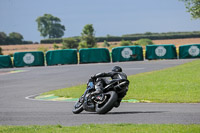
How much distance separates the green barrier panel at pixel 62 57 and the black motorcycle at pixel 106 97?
3720 centimetres

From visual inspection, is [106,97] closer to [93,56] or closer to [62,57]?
[62,57]

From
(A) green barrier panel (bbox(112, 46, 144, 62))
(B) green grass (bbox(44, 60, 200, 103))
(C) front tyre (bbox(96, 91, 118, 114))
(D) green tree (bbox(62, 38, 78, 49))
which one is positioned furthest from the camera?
(D) green tree (bbox(62, 38, 78, 49))

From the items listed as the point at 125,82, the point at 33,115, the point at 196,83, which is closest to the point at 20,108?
the point at 33,115

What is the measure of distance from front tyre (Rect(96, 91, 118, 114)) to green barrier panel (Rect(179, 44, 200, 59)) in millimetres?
Result: 38733

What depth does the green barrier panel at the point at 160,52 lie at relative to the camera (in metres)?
50.5

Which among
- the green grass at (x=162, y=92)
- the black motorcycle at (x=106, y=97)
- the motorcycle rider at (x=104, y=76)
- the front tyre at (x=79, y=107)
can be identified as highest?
the motorcycle rider at (x=104, y=76)

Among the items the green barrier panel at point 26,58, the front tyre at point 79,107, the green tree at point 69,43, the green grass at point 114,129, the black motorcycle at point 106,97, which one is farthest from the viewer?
the green tree at point 69,43

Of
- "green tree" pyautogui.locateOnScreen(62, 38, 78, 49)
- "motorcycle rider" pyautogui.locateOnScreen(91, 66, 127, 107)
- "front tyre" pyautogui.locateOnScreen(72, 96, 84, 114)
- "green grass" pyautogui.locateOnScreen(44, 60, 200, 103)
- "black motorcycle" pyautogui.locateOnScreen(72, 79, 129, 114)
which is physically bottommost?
"green tree" pyautogui.locateOnScreen(62, 38, 78, 49)

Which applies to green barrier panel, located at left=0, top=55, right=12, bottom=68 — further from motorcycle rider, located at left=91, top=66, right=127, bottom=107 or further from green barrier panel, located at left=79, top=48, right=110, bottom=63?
motorcycle rider, located at left=91, top=66, right=127, bottom=107

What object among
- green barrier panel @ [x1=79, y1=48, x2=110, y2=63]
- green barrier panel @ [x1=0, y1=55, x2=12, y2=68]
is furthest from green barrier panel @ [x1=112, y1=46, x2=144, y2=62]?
green barrier panel @ [x1=0, y1=55, x2=12, y2=68]

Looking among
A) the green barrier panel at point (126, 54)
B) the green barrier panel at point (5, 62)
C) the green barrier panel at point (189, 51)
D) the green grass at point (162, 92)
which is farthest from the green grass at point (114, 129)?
the green barrier panel at point (189, 51)

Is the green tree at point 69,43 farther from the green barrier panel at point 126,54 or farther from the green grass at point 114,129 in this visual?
the green grass at point 114,129

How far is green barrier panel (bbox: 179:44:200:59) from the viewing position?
1972 inches

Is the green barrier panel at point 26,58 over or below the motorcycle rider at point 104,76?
below
